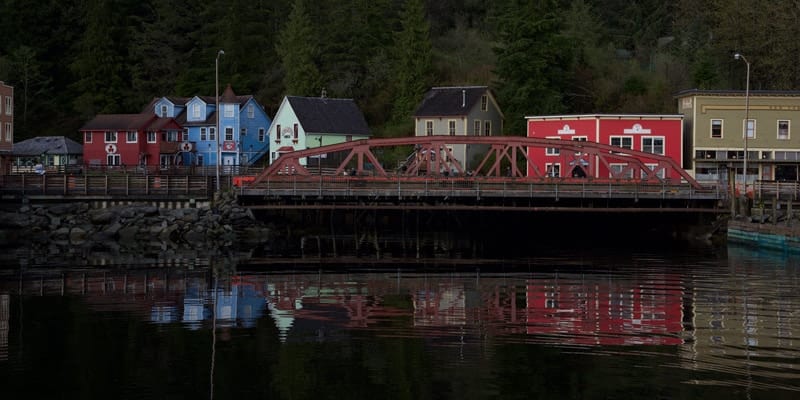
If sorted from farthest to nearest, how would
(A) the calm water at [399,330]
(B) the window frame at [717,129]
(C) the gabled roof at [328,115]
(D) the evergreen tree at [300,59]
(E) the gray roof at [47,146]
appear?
(D) the evergreen tree at [300,59] → (E) the gray roof at [47,146] → (C) the gabled roof at [328,115] → (B) the window frame at [717,129] → (A) the calm water at [399,330]

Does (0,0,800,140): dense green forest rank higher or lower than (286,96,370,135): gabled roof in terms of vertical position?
higher

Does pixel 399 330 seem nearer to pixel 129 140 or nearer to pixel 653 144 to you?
pixel 653 144

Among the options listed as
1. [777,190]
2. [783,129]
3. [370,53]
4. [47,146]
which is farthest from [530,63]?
[47,146]

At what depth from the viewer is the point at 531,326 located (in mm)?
31453

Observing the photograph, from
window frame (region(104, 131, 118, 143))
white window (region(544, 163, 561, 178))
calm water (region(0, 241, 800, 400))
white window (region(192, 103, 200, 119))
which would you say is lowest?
calm water (region(0, 241, 800, 400))

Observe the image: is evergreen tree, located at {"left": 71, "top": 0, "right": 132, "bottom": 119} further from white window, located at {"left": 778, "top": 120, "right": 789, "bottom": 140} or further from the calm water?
white window, located at {"left": 778, "top": 120, "right": 789, "bottom": 140}

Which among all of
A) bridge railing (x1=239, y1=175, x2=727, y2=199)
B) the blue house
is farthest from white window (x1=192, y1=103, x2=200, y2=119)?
bridge railing (x1=239, y1=175, x2=727, y2=199)

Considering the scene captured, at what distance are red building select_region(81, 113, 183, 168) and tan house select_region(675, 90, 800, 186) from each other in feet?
140

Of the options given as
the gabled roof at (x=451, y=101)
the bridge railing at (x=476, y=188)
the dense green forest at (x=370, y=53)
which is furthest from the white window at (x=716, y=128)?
the gabled roof at (x=451, y=101)

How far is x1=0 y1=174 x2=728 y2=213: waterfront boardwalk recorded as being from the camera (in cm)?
5897

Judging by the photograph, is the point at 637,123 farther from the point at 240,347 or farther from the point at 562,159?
the point at 240,347

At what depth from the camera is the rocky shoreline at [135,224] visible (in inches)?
2370

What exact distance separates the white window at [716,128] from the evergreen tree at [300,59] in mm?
37257

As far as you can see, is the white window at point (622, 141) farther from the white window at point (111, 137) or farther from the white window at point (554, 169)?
the white window at point (111, 137)
